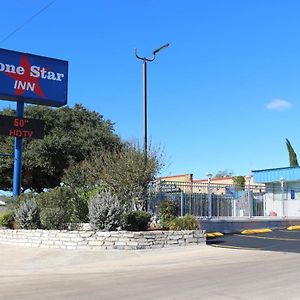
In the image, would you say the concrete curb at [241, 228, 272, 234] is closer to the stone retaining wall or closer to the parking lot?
the parking lot

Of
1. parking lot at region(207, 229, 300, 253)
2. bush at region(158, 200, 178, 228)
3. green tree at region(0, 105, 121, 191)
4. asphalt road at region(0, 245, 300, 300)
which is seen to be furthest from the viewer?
green tree at region(0, 105, 121, 191)

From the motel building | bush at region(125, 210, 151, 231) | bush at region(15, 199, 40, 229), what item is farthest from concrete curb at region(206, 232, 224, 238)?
the motel building

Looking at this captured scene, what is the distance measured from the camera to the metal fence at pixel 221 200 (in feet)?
76.7

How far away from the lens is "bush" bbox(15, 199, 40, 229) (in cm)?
1977

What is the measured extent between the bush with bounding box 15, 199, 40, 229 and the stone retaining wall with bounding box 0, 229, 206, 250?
4.29ft

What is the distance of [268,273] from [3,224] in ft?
43.9

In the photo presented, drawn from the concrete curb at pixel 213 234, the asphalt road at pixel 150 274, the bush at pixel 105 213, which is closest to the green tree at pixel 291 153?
the concrete curb at pixel 213 234

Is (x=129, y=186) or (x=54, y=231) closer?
(x=54, y=231)

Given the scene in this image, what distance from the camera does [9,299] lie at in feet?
29.2

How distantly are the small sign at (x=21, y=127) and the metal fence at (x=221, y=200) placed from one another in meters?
6.85

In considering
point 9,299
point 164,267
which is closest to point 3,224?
point 164,267

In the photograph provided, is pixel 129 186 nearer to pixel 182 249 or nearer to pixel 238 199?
pixel 182 249

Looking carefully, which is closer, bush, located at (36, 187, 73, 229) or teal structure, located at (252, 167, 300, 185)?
bush, located at (36, 187, 73, 229)

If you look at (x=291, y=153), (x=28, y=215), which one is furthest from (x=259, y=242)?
(x=291, y=153)
